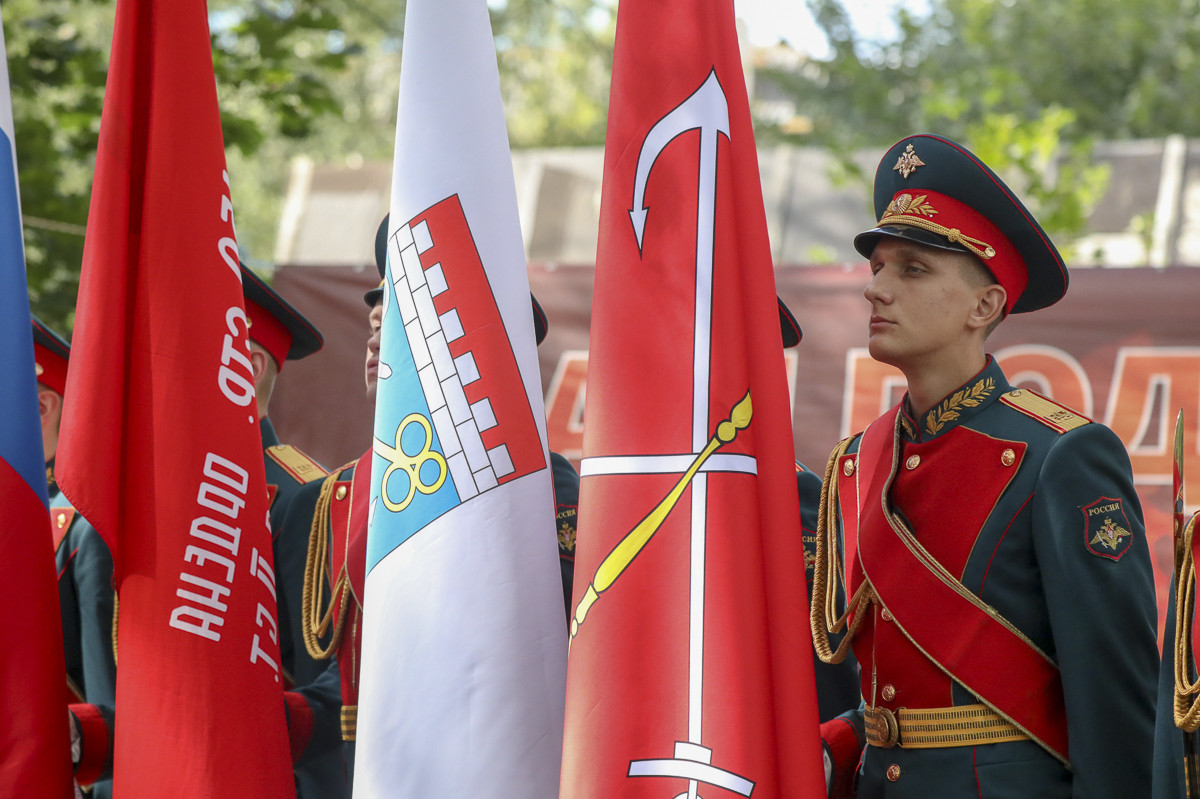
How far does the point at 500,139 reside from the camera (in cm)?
232

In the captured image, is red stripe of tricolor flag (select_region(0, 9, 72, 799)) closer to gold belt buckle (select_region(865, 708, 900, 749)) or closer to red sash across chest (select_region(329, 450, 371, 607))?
red sash across chest (select_region(329, 450, 371, 607))

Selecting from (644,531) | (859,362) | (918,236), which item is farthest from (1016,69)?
(644,531)

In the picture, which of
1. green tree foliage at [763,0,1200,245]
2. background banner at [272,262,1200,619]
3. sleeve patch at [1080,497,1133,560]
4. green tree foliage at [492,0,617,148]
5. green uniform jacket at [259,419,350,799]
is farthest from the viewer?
green tree foliage at [492,0,617,148]

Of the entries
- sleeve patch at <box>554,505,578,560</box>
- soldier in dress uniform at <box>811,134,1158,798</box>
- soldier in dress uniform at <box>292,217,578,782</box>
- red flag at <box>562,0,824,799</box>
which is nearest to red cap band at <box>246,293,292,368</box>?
soldier in dress uniform at <box>292,217,578,782</box>

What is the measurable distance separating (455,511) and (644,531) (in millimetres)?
378

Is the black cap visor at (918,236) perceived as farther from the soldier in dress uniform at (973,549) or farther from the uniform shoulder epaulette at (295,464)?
the uniform shoulder epaulette at (295,464)

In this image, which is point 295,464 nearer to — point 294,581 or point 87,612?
point 294,581

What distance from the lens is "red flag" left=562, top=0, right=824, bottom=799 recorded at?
1847 mm

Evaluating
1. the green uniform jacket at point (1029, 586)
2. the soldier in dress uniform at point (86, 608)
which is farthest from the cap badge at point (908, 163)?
the soldier in dress uniform at point (86, 608)

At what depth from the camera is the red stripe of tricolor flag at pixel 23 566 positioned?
2.17 metres

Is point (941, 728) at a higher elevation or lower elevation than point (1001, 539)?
lower

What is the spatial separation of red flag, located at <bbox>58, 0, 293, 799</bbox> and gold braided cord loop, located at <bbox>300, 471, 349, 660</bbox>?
0.80 m

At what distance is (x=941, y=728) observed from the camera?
2.37 metres

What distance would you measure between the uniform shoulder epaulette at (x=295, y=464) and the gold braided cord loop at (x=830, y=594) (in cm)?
167
